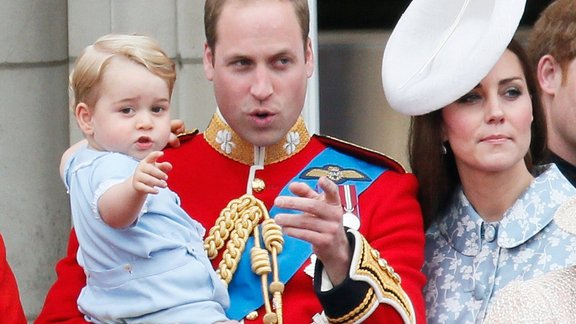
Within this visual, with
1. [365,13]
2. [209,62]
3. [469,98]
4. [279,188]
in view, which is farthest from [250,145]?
[365,13]

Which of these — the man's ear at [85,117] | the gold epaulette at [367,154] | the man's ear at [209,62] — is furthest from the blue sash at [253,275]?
the man's ear at [85,117]

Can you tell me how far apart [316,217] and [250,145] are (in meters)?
0.59

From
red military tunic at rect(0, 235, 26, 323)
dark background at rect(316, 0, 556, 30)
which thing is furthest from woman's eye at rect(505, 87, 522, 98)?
dark background at rect(316, 0, 556, 30)

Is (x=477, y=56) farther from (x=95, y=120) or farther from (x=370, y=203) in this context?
(x=95, y=120)

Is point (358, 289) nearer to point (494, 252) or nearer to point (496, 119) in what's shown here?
point (494, 252)

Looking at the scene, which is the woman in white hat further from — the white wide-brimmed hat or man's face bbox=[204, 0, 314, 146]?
man's face bbox=[204, 0, 314, 146]

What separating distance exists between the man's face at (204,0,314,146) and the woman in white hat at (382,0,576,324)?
268mm

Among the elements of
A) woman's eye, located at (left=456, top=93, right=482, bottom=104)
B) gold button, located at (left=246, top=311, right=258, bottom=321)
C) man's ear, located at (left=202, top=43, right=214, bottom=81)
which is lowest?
gold button, located at (left=246, top=311, right=258, bottom=321)

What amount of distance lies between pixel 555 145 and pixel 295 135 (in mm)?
728

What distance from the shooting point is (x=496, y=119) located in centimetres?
465

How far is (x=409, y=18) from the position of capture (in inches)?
192

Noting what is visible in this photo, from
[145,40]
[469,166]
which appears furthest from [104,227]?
[469,166]

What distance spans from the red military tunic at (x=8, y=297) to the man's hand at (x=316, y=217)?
73 centimetres

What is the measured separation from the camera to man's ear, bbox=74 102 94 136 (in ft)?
14.9
